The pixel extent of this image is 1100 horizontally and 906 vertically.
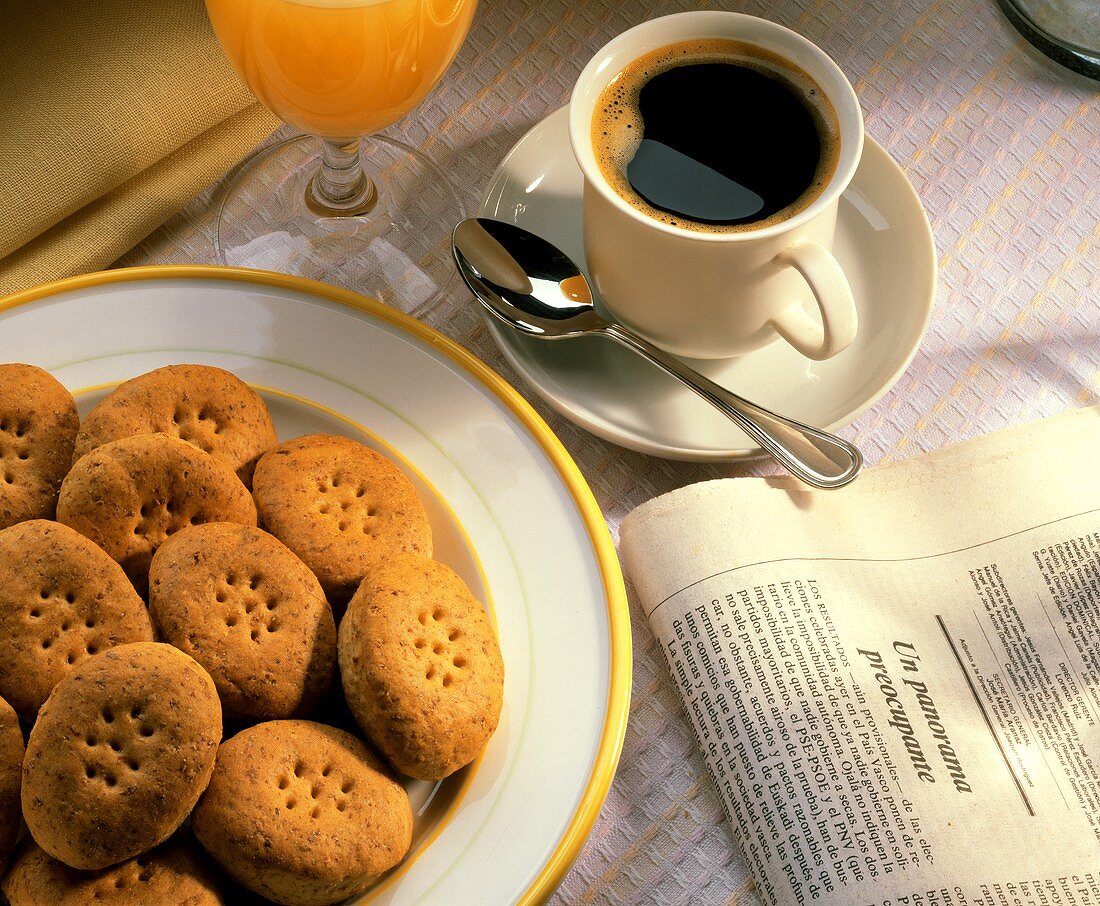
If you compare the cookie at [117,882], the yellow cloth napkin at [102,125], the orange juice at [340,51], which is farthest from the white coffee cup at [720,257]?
the cookie at [117,882]

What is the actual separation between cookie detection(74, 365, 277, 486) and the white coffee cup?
11.0 inches

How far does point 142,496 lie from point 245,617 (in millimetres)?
98

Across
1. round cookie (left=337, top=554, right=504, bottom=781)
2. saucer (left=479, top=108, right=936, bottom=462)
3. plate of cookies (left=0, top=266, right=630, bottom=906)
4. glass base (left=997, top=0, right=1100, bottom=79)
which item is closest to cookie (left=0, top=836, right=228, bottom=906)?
plate of cookies (left=0, top=266, right=630, bottom=906)

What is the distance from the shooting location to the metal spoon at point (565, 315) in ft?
2.62

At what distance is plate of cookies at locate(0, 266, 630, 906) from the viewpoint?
23.2 inches

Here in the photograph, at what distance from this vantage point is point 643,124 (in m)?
0.85

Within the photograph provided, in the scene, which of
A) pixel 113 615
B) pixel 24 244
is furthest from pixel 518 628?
pixel 24 244

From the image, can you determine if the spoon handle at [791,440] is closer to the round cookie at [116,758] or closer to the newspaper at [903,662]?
the newspaper at [903,662]

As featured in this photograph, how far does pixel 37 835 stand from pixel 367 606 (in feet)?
0.66

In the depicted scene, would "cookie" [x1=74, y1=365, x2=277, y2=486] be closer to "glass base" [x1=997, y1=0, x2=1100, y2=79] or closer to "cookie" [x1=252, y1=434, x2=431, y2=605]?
"cookie" [x1=252, y1=434, x2=431, y2=605]

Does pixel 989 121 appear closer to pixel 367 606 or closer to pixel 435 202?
pixel 435 202

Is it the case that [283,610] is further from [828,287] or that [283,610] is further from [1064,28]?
[1064,28]

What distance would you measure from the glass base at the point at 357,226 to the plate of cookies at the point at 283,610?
0.39 feet

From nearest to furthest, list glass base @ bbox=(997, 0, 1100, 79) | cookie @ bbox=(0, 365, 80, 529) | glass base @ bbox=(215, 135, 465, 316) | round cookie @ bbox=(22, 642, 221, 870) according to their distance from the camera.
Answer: round cookie @ bbox=(22, 642, 221, 870)
cookie @ bbox=(0, 365, 80, 529)
glass base @ bbox=(215, 135, 465, 316)
glass base @ bbox=(997, 0, 1100, 79)
